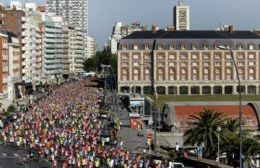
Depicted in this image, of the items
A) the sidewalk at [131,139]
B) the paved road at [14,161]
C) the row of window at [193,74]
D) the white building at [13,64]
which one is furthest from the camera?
the row of window at [193,74]

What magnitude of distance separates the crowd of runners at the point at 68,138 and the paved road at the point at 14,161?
0.89 metres

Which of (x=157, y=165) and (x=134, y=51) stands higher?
(x=134, y=51)

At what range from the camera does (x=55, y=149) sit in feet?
197

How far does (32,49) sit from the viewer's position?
166 metres

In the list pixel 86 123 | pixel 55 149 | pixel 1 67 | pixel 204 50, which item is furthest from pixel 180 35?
pixel 55 149

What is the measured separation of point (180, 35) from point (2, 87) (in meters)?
52.1

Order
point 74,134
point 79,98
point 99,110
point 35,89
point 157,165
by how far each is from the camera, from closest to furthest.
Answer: point 157,165
point 74,134
point 99,110
point 79,98
point 35,89

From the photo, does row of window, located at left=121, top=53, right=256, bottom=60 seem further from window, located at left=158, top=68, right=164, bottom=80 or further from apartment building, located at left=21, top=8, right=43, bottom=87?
apartment building, located at left=21, top=8, right=43, bottom=87

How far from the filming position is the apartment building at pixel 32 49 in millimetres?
151400

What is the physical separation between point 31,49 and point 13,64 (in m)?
32.3

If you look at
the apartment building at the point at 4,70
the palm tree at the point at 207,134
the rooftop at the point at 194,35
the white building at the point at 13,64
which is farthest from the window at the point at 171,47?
the palm tree at the point at 207,134

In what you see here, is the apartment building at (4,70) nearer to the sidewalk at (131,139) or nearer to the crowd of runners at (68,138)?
the crowd of runners at (68,138)

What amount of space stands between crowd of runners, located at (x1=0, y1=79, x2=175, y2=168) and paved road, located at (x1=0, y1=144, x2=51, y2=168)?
35.2 inches

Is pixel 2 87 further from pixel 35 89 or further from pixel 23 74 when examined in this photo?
pixel 35 89
